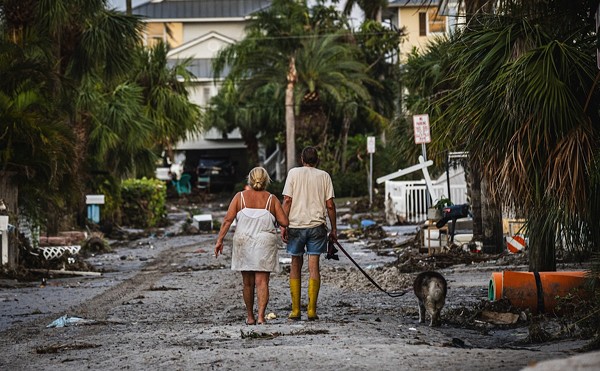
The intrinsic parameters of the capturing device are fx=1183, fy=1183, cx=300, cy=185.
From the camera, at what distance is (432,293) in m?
12.4

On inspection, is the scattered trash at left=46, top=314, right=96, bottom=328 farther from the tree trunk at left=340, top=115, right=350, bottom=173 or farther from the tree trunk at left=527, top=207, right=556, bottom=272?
the tree trunk at left=340, top=115, right=350, bottom=173

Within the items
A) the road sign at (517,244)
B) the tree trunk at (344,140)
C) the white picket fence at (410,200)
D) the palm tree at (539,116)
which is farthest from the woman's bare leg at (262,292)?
the tree trunk at (344,140)

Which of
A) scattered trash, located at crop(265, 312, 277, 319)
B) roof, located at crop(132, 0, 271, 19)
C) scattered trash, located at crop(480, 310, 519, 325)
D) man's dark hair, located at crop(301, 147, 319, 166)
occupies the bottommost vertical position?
scattered trash, located at crop(480, 310, 519, 325)

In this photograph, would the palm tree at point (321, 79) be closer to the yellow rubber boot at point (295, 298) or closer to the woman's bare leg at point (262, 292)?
the yellow rubber boot at point (295, 298)

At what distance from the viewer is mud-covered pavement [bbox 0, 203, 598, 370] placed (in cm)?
941

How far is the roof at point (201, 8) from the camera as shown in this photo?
8306 centimetres

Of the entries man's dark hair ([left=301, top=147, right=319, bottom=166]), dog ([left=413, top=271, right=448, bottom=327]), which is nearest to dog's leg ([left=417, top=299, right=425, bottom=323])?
dog ([left=413, top=271, right=448, bottom=327])

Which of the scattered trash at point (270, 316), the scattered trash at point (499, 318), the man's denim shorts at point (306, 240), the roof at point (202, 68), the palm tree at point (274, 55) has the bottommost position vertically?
the scattered trash at point (499, 318)

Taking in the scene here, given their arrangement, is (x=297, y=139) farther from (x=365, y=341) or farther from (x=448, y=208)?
(x=365, y=341)

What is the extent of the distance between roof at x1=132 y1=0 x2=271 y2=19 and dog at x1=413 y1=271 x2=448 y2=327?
2789 inches

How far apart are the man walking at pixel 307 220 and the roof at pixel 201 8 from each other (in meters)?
70.2

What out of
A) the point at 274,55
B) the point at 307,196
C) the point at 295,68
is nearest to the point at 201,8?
the point at 295,68

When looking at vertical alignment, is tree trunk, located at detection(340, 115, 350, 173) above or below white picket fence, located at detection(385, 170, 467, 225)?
above

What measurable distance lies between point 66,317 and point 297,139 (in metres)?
41.6
